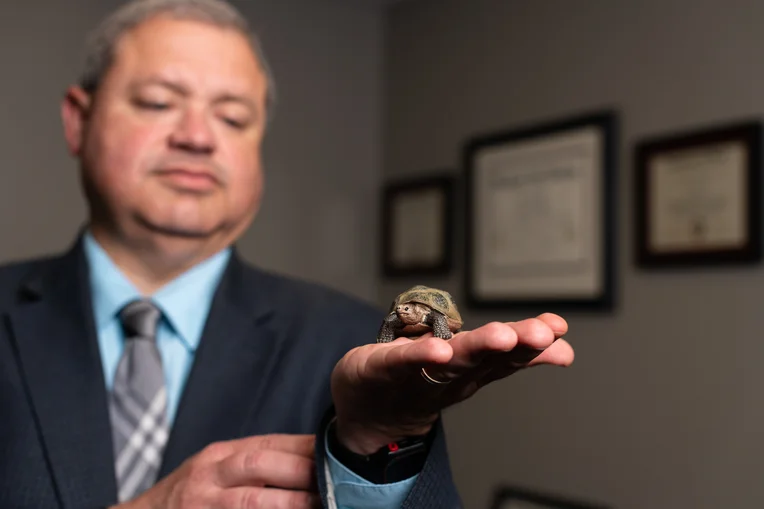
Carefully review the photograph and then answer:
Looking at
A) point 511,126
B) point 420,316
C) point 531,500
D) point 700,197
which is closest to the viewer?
point 420,316

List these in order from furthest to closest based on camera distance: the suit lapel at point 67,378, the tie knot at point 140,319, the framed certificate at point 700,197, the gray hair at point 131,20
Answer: the framed certificate at point 700,197 → the gray hair at point 131,20 → the tie knot at point 140,319 → the suit lapel at point 67,378

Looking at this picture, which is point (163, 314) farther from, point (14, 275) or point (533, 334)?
point (533, 334)

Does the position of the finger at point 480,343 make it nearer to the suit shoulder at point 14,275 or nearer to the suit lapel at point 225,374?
the suit lapel at point 225,374

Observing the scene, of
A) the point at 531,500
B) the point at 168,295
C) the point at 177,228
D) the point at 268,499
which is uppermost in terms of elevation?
the point at 177,228

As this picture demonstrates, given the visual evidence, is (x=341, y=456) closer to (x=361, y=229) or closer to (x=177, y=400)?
(x=177, y=400)

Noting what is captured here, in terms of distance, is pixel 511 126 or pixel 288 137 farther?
pixel 288 137

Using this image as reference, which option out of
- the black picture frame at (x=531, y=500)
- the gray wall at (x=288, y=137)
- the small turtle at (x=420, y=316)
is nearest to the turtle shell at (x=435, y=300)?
the small turtle at (x=420, y=316)

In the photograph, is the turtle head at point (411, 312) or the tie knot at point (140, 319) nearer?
the turtle head at point (411, 312)

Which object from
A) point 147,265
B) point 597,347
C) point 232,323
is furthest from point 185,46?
point 597,347

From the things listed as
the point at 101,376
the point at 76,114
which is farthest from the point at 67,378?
the point at 76,114
